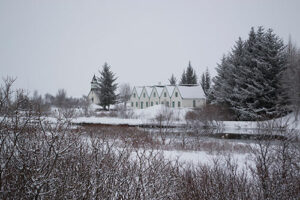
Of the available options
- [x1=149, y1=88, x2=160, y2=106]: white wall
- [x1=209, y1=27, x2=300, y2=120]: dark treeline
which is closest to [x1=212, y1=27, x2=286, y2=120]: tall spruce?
[x1=209, y1=27, x2=300, y2=120]: dark treeline

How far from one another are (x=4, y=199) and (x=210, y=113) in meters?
25.3

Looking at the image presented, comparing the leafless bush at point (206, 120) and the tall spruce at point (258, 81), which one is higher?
the tall spruce at point (258, 81)

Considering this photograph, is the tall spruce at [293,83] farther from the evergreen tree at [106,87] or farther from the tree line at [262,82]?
the evergreen tree at [106,87]

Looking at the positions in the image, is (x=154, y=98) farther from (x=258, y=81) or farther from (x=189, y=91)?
(x=258, y=81)

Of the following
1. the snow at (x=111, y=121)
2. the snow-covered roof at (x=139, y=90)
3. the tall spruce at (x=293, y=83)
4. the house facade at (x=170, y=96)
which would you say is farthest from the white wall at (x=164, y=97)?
the tall spruce at (x=293, y=83)

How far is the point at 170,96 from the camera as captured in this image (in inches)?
1913

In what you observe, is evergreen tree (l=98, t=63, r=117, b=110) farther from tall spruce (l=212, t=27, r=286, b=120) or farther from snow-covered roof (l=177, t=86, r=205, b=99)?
tall spruce (l=212, t=27, r=286, b=120)

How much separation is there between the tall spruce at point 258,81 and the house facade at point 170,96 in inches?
444

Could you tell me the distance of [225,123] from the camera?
2781 centimetres

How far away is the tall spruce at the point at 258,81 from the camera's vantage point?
2858 centimetres

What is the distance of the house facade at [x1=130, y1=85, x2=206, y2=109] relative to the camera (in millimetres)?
46406

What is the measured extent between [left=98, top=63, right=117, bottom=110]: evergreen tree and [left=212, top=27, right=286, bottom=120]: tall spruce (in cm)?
2500

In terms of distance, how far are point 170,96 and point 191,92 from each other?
4.86m

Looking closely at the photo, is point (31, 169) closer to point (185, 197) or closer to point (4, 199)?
point (4, 199)
